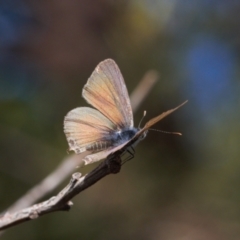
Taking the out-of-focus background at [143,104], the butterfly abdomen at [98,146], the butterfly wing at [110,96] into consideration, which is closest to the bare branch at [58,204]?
the butterfly abdomen at [98,146]

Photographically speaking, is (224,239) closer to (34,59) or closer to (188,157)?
(188,157)

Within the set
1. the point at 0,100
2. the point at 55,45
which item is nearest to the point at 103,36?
the point at 55,45

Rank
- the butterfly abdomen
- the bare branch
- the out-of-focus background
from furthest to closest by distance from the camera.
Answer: the out-of-focus background, the butterfly abdomen, the bare branch

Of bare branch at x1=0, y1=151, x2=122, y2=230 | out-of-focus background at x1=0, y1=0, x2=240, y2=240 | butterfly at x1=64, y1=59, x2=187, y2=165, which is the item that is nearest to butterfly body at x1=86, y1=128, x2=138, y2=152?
butterfly at x1=64, y1=59, x2=187, y2=165

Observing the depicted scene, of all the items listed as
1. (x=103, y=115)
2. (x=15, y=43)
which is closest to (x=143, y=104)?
(x=15, y=43)

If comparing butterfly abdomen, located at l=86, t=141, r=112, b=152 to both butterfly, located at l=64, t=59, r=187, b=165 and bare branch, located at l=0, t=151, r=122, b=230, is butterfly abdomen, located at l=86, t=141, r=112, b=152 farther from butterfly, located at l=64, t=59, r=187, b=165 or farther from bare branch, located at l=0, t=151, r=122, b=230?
bare branch, located at l=0, t=151, r=122, b=230

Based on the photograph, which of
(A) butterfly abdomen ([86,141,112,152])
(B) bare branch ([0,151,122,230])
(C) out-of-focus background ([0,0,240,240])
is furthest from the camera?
(C) out-of-focus background ([0,0,240,240])

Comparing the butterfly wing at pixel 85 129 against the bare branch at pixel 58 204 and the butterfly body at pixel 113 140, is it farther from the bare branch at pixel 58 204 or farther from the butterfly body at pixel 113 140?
the bare branch at pixel 58 204
